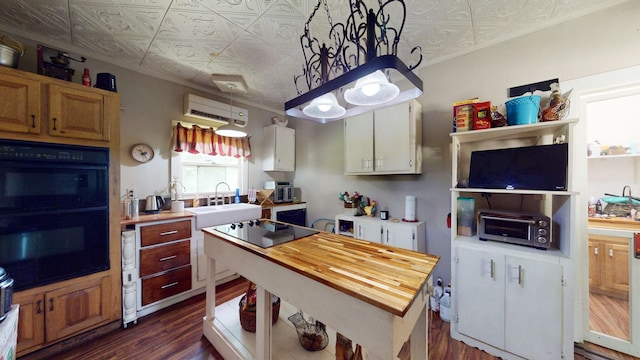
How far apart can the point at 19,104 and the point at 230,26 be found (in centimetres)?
161

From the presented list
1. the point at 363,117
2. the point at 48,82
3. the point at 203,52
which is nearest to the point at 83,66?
the point at 48,82

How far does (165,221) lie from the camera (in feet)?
7.39

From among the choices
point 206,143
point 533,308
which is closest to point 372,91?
point 533,308

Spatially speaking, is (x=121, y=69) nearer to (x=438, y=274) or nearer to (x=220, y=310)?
(x=220, y=310)

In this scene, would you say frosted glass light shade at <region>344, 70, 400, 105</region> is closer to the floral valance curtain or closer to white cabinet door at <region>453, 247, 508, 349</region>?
white cabinet door at <region>453, 247, 508, 349</region>

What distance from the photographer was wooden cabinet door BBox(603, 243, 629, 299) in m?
1.66

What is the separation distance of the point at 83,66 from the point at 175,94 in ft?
2.66

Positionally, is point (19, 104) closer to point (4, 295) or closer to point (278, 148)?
point (4, 295)

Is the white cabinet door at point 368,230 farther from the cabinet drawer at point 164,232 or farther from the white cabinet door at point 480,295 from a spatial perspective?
the cabinet drawer at point 164,232

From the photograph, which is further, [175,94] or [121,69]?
[175,94]

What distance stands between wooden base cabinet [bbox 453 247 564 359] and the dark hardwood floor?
19 centimetres

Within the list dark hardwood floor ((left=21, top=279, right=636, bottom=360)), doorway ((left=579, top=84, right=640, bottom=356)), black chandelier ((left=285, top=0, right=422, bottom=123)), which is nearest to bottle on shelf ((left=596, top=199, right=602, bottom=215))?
doorway ((left=579, top=84, right=640, bottom=356))

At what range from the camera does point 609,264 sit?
1.74 m

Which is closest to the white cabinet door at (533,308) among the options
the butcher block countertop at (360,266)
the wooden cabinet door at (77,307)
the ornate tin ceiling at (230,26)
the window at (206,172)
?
the butcher block countertop at (360,266)
